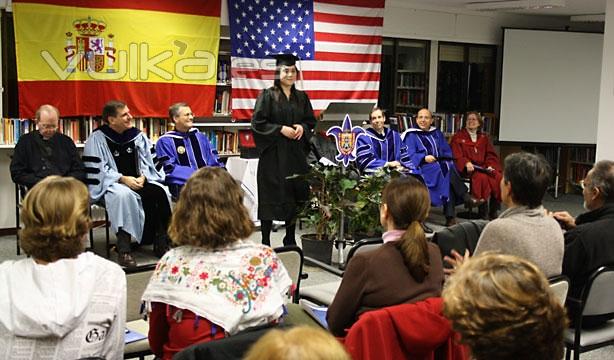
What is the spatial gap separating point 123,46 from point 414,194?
492 cm

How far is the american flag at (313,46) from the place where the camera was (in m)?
7.43

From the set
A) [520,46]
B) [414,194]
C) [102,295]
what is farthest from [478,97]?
[102,295]

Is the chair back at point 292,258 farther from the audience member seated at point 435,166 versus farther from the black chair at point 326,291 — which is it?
the audience member seated at point 435,166

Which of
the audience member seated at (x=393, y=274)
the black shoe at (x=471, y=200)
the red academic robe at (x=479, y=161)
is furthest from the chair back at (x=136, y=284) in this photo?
the red academic robe at (x=479, y=161)

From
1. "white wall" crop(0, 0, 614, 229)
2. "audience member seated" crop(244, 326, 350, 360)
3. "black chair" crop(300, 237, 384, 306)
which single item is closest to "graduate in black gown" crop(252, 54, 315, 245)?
"black chair" crop(300, 237, 384, 306)

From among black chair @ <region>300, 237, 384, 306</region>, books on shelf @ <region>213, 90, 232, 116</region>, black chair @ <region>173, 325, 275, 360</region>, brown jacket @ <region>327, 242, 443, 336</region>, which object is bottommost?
black chair @ <region>300, 237, 384, 306</region>

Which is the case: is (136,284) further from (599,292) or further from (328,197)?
(328,197)

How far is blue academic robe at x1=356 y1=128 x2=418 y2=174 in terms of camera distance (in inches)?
274

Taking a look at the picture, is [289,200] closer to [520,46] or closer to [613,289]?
[613,289]

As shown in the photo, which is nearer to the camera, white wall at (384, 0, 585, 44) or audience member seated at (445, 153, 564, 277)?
audience member seated at (445, 153, 564, 277)

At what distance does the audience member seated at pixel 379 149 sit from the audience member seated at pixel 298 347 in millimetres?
5706

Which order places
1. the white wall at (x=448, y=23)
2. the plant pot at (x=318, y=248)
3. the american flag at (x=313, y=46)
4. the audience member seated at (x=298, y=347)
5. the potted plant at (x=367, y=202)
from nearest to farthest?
the audience member seated at (x=298, y=347)
the potted plant at (x=367, y=202)
the plant pot at (x=318, y=248)
the american flag at (x=313, y=46)
the white wall at (x=448, y=23)

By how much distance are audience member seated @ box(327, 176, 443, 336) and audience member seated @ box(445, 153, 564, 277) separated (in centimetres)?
47

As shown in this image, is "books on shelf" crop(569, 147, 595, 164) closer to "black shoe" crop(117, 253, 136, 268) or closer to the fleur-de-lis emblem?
the fleur-de-lis emblem
